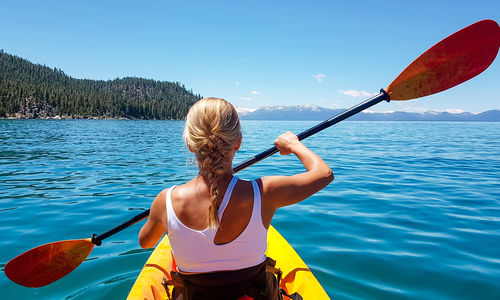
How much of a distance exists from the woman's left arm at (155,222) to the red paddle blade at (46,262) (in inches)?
62.1

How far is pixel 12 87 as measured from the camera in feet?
308

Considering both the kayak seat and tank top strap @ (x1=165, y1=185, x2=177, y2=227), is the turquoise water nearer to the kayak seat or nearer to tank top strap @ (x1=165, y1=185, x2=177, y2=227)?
tank top strap @ (x1=165, y1=185, x2=177, y2=227)

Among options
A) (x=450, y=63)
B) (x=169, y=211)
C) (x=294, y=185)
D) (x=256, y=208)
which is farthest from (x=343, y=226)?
(x=169, y=211)

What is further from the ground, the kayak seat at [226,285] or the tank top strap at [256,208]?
the tank top strap at [256,208]

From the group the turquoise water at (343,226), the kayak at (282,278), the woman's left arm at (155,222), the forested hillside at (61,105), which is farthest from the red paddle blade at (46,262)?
the forested hillside at (61,105)

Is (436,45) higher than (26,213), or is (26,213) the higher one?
(436,45)

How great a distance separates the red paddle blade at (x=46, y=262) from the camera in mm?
3062

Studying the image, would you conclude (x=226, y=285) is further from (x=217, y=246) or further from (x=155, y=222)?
(x=155, y=222)

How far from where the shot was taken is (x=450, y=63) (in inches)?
125

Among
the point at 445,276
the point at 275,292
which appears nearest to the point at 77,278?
the point at 275,292

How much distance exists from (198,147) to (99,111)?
117713mm

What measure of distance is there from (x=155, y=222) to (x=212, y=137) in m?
0.73

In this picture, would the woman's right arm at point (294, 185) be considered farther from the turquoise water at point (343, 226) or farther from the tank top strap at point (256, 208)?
the turquoise water at point (343, 226)

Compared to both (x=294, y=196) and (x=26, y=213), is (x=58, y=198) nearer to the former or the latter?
(x=26, y=213)
